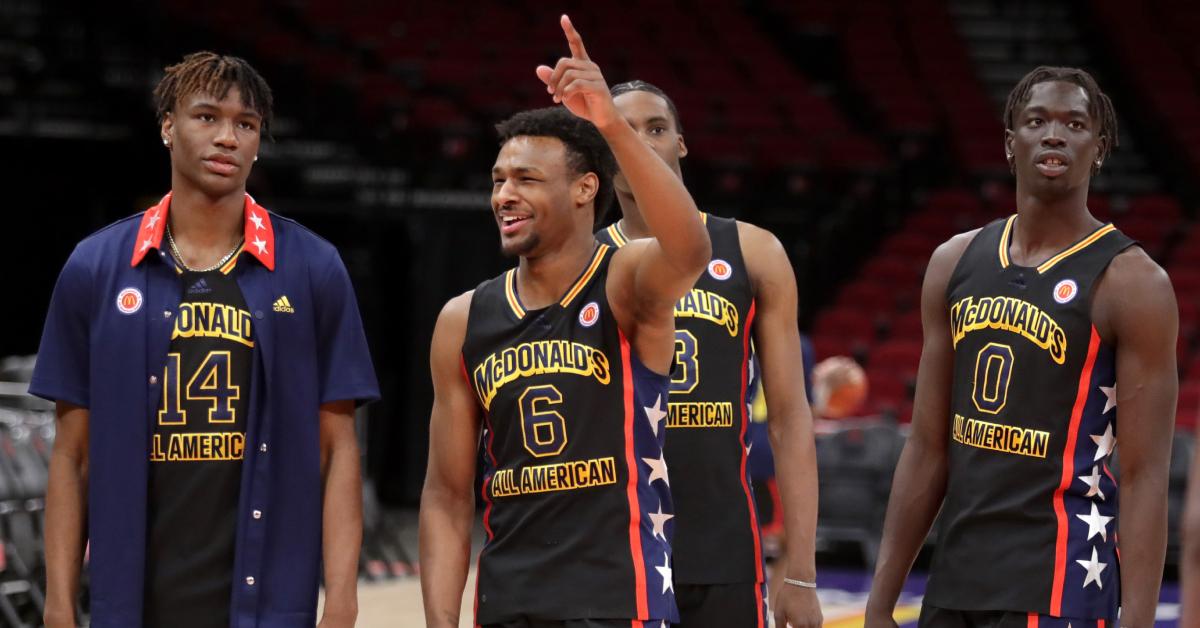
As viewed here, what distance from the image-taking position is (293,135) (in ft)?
46.0

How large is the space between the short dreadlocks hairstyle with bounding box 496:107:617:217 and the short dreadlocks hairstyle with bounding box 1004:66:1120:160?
0.93 meters

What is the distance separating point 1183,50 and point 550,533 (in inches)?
600

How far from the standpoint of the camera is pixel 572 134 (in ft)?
12.1

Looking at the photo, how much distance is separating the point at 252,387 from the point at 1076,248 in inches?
72.2

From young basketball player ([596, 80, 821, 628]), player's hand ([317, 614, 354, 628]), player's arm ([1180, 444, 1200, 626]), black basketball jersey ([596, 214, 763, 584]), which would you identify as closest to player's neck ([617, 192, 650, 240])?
young basketball player ([596, 80, 821, 628])

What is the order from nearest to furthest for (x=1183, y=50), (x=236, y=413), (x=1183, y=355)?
(x=236, y=413) < (x=1183, y=355) < (x=1183, y=50)

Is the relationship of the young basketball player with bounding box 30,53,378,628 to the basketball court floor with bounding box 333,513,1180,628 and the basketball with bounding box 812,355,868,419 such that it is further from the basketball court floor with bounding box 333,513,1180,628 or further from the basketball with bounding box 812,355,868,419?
the basketball with bounding box 812,355,868,419

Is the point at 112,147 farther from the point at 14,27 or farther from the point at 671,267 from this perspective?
the point at 671,267

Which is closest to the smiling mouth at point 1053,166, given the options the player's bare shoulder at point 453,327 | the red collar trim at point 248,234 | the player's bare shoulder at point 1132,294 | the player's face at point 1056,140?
the player's face at point 1056,140

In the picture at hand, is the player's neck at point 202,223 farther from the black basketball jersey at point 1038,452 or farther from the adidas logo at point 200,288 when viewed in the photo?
the black basketball jersey at point 1038,452

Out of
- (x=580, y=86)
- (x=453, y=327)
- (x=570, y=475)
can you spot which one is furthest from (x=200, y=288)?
(x=580, y=86)

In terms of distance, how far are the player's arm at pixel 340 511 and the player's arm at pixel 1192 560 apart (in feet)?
6.65

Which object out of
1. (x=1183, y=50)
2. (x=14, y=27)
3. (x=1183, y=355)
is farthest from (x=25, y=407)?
(x=1183, y=50)

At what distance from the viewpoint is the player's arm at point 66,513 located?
3566 mm
